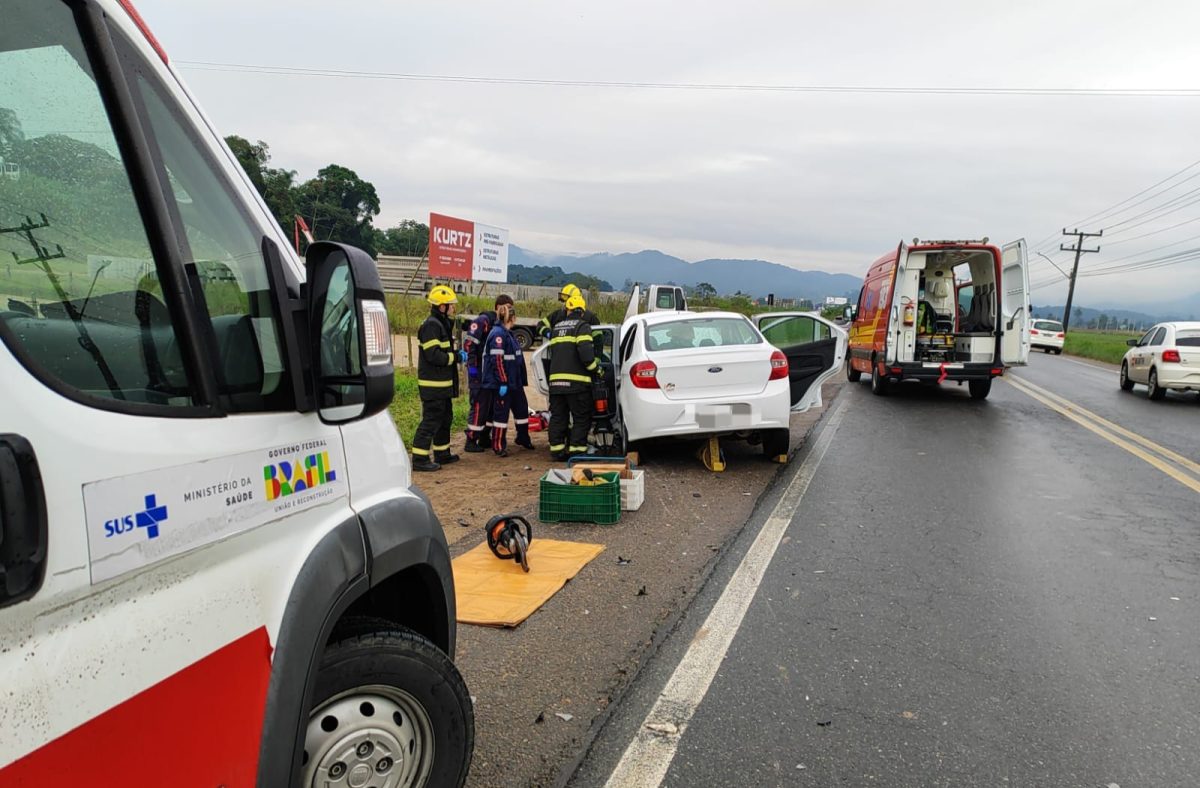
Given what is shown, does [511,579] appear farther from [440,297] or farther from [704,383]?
[440,297]

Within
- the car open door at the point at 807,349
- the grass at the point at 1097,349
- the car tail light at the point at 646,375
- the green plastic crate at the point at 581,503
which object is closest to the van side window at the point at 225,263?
the green plastic crate at the point at 581,503

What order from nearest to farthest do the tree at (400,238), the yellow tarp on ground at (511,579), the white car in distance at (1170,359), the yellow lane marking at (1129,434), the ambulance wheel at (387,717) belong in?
the ambulance wheel at (387,717) → the yellow tarp on ground at (511,579) → the yellow lane marking at (1129,434) → the white car in distance at (1170,359) → the tree at (400,238)

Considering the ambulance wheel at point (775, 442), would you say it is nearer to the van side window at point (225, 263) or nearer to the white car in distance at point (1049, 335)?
the van side window at point (225, 263)

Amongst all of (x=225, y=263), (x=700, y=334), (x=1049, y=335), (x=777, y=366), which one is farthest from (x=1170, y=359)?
(x=1049, y=335)

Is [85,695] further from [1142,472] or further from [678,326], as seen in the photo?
[1142,472]

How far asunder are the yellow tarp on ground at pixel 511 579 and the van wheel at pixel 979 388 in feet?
36.7

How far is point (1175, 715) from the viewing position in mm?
3223

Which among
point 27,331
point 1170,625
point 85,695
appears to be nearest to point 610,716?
point 85,695

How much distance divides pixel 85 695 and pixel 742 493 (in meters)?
6.14

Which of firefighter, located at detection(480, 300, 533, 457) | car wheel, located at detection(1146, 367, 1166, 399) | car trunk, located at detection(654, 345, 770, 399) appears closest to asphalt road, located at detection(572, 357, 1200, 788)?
car trunk, located at detection(654, 345, 770, 399)

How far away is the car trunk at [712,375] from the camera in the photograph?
7.69 metres

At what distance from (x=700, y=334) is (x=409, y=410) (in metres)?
5.44

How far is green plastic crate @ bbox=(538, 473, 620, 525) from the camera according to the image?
6.00 m

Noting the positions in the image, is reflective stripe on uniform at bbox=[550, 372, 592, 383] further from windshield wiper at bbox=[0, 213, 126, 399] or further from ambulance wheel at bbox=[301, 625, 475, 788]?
windshield wiper at bbox=[0, 213, 126, 399]
